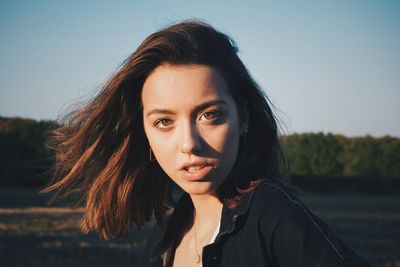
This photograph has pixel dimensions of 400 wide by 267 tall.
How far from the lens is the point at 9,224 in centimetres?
1291

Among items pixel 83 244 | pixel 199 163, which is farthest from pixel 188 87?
pixel 83 244

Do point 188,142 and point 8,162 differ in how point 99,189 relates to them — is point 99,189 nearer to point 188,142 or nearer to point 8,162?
point 188,142

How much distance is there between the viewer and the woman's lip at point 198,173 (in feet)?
7.27

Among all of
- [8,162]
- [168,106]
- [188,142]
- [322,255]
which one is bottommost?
[8,162]

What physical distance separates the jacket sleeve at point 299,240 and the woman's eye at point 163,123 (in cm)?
70

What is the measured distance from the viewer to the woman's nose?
7.09ft

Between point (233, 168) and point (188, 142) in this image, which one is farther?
point (233, 168)

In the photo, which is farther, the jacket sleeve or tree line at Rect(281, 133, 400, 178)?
tree line at Rect(281, 133, 400, 178)

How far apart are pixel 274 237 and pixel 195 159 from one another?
565mm

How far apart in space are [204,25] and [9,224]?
12.0 metres

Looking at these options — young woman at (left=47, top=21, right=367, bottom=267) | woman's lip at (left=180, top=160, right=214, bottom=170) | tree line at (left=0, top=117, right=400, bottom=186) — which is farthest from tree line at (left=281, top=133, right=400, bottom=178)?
woman's lip at (left=180, top=160, right=214, bottom=170)

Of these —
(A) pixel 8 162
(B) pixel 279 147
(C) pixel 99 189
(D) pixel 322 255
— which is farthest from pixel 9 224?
(A) pixel 8 162

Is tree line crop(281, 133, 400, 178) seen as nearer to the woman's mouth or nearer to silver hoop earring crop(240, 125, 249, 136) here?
silver hoop earring crop(240, 125, 249, 136)

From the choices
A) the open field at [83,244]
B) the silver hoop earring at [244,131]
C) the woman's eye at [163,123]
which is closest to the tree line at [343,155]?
the open field at [83,244]
